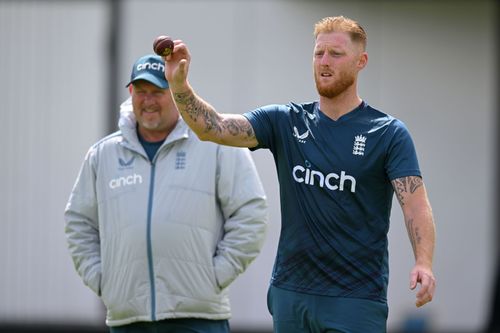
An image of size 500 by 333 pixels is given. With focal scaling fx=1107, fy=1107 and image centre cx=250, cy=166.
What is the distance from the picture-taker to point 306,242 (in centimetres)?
493

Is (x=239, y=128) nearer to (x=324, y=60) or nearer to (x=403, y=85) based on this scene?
(x=324, y=60)

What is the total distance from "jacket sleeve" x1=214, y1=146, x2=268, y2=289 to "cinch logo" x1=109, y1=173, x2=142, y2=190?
16.8 inches

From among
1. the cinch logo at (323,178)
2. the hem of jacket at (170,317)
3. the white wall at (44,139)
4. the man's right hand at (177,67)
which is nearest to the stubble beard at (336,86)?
the cinch logo at (323,178)

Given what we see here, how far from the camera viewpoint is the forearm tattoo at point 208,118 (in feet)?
15.8

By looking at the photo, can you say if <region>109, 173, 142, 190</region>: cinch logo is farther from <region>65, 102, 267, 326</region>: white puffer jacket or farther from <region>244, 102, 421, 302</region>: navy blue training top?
<region>244, 102, 421, 302</region>: navy blue training top

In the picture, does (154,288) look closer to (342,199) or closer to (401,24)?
(342,199)

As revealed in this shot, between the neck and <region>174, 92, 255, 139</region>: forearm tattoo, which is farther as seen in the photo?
the neck

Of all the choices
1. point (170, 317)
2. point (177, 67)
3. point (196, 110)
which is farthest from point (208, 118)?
point (170, 317)

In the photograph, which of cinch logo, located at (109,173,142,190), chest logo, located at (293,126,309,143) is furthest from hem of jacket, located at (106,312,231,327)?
chest logo, located at (293,126,309,143)

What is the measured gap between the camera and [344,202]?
4.88m

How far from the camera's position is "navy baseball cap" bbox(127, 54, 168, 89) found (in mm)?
5793

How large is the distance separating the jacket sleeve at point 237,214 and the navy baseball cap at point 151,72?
0.48 metres

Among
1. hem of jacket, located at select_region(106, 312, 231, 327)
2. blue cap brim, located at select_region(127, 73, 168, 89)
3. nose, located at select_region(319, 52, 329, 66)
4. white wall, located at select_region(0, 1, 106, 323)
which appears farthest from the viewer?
white wall, located at select_region(0, 1, 106, 323)

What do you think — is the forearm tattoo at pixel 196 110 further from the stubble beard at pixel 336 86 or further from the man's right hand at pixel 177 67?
the stubble beard at pixel 336 86
